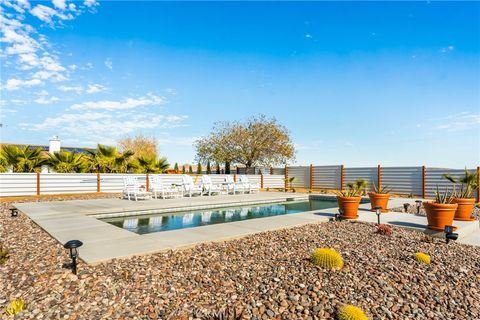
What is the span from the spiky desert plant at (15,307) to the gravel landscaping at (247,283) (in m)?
0.05

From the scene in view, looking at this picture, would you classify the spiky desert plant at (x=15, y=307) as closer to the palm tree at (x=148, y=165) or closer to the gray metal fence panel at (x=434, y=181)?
the palm tree at (x=148, y=165)

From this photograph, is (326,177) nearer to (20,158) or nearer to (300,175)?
(300,175)

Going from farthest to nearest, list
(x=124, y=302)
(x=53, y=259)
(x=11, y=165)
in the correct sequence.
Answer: (x=11, y=165), (x=53, y=259), (x=124, y=302)

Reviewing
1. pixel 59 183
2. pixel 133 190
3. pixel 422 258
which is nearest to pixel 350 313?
pixel 422 258

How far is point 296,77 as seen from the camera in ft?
48.2

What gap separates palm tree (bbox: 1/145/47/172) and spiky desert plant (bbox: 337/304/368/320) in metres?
15.0

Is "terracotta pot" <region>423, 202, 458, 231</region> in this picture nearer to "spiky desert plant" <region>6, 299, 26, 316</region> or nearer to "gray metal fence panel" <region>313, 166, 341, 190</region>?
"spiky desert plant" <region>6, 299, 26, 316</region>

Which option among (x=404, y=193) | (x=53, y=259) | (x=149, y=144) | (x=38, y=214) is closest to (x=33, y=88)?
(x=38, y=214)

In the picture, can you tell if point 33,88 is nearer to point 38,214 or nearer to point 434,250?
point 38,214

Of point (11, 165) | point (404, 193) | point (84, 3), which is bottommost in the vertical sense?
point (404, 193)

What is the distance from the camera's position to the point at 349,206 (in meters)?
7.07

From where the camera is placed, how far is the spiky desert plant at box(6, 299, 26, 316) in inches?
101

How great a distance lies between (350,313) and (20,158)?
15.2m

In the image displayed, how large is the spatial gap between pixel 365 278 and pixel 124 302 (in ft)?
8.26
